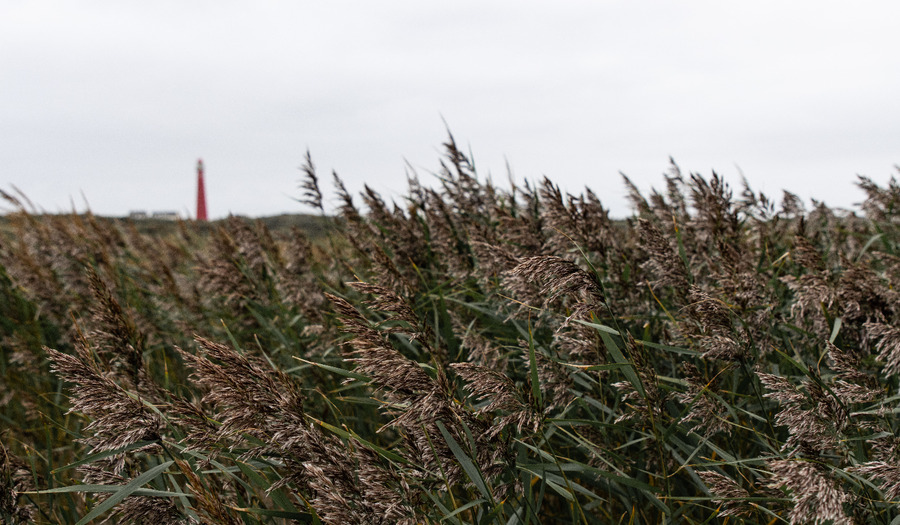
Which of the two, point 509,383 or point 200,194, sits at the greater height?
point 200,194

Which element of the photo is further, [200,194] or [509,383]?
[200,194]

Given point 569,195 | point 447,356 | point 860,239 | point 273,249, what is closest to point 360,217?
point 273,249

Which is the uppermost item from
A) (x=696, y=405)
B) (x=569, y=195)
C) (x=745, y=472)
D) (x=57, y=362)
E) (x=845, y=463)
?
(x=569, y=195)

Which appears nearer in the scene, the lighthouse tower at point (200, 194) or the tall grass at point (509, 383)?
the tall grass at point (509, 383)

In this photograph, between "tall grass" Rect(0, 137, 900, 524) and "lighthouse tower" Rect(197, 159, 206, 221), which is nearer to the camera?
"tall grass" Rect(0, 137, 900, 524)

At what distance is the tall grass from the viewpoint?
1687 mm

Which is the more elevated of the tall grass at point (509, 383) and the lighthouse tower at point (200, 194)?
the lighthouse tower at point (200, 194)

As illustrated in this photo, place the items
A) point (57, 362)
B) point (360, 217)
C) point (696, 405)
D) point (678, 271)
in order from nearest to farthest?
point (57, 362), point (696, 405), point (678, 271), point (360, 217)

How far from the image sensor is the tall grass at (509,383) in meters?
1.69

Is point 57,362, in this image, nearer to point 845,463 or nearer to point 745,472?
point 845,463

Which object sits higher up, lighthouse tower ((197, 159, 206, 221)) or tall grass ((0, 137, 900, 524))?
lighthouse tower ((197, 159, 206, 221))

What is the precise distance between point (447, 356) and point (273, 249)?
2129 mm

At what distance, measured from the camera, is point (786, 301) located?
3340mm

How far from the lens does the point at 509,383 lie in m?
1.77
